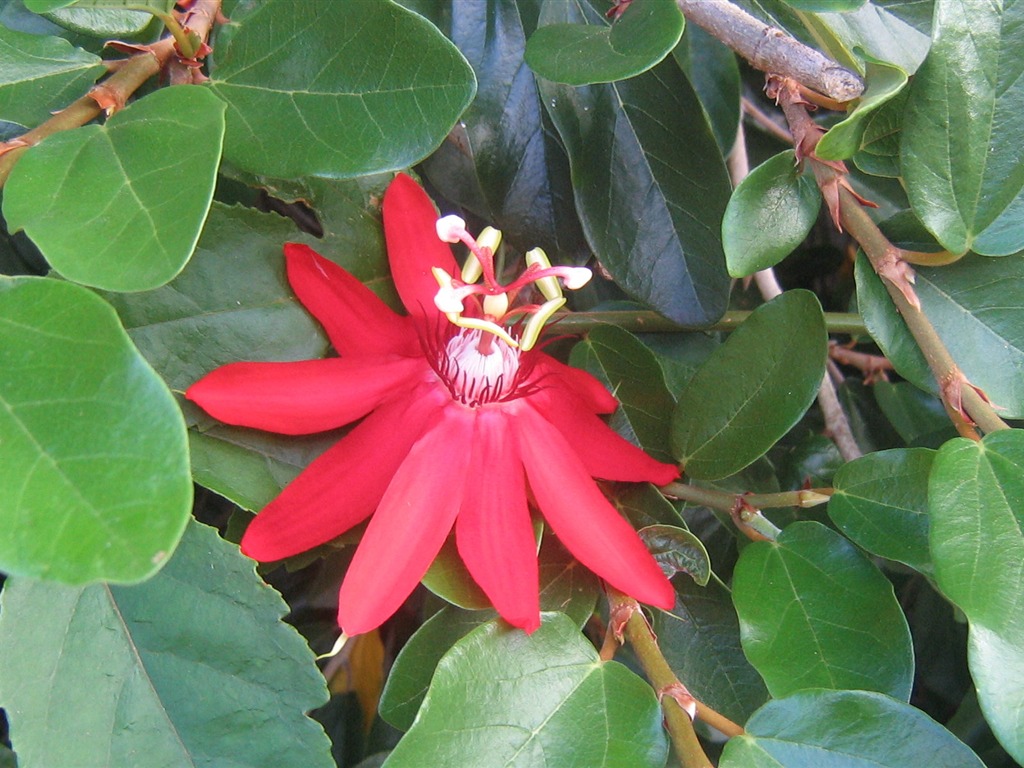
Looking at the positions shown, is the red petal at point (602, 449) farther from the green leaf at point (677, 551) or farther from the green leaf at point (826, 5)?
the green leaf at point (826, 5)

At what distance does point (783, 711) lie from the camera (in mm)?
546

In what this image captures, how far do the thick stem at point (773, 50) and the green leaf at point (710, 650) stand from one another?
0.34 meters

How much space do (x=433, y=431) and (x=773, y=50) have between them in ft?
1.05

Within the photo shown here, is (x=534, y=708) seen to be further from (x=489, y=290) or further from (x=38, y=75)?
(x=38, y=75)

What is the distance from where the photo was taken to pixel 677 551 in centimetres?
63

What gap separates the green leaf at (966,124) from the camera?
536mm

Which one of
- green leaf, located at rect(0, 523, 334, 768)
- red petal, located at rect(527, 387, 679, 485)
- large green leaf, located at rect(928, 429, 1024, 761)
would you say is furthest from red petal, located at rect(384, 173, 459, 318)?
large green leaf, located at rect(928, 429, 1024, 761)

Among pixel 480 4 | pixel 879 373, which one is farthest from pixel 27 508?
pixel 879 373

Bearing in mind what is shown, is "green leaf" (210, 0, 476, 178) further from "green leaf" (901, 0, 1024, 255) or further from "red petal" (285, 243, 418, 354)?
"green leaf" (901, 0, 1024, 255)

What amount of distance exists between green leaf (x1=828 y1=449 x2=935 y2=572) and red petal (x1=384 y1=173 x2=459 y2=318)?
31 cm

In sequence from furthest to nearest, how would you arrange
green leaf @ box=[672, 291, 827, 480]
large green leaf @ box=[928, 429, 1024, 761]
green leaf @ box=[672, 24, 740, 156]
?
green leaf @ box=[672, 24, 740, 156] < green leaf @ box=[672, 291, 827, 480] < large green leaf @ box=[928, 429, 1024, 761]

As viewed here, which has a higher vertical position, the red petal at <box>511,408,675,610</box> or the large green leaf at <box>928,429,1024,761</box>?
the large green leaf at <box>928,429,1024,761</box>

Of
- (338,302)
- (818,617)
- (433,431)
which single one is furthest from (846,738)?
(338,302)

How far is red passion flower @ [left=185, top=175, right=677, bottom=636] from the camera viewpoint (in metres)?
0.56
